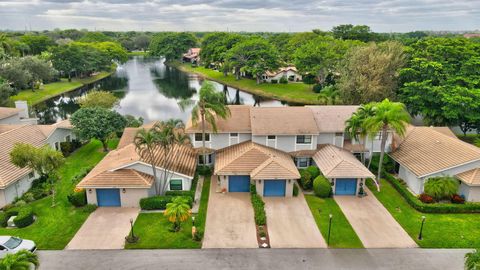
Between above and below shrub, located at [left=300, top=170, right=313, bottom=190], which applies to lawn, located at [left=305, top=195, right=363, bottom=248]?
below

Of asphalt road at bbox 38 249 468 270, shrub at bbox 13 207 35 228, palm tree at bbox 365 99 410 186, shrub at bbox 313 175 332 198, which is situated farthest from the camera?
palm tree at bbox 365 99 410 186

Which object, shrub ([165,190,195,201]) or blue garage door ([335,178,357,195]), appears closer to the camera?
shrub ([165,190,195,201])

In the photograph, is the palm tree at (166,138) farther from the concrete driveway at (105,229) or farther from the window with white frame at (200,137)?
the window with white frame at (200,137)

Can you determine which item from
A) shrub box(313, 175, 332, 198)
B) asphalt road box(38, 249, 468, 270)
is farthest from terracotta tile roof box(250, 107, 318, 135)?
asphalt road box(38, 249, 468, 270)

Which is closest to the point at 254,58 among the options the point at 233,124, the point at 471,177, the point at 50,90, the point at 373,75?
the point at 373,75

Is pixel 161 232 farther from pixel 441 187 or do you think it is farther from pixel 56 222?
pixel 441 187

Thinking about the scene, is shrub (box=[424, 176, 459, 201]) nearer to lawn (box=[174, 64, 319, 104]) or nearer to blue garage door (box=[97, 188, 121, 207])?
blue garage door (box=[97, 188, 121, 207])

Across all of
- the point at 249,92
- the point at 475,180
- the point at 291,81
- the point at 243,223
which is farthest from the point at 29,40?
the point at 475,180
